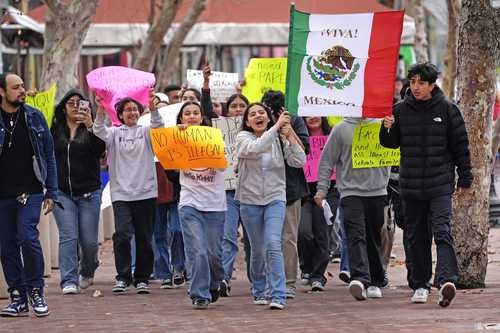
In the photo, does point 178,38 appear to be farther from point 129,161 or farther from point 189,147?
point 189,147

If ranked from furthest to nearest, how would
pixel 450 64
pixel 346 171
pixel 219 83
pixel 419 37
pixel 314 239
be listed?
pixel 419 37 → pixel 450 64 → pixel 219 83 → pixel 314 239 → pixel 346 171

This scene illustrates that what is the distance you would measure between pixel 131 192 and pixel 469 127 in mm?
3180

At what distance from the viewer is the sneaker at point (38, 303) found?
444 inches

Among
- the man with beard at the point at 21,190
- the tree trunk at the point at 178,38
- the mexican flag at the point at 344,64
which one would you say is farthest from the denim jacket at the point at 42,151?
the tree trunk at the point at 178,38

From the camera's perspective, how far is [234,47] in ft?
116

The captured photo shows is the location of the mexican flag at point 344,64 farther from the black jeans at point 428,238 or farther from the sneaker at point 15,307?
the sneaker at point 15,307

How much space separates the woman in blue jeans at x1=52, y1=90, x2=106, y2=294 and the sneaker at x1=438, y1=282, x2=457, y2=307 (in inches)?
147

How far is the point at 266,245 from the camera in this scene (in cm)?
1177

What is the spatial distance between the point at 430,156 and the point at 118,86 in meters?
3.83

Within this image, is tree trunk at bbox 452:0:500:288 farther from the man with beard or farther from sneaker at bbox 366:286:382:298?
the man with beard

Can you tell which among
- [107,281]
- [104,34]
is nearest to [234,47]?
[104,34]

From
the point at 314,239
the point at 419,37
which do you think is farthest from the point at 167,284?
the point at 419,37

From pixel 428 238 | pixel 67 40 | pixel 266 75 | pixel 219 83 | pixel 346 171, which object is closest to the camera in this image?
pixel 428 238

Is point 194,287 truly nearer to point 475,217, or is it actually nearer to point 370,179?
point 370,179
